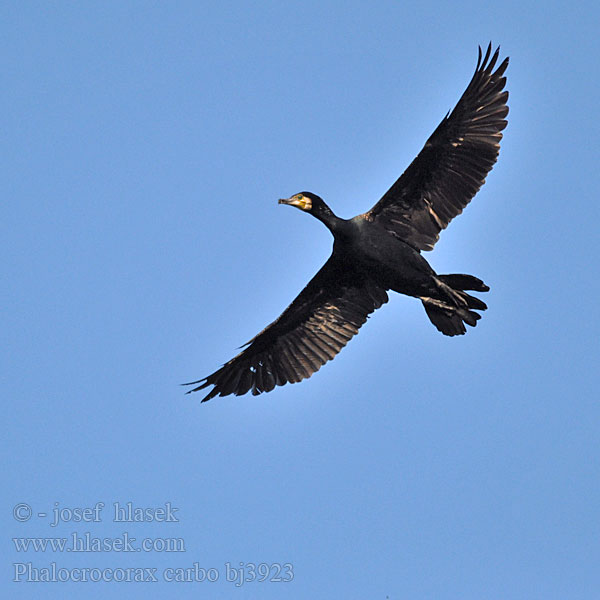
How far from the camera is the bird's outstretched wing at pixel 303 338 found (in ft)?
42.8

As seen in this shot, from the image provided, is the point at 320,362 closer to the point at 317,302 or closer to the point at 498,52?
the point at 317,302

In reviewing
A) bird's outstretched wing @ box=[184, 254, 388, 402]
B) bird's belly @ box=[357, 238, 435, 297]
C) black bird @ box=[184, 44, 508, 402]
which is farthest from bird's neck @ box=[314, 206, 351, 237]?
bird's outstretched wing @ box=[184, 254, 388, 402]

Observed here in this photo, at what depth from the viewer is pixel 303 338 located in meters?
13.4

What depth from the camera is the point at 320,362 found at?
13.3m

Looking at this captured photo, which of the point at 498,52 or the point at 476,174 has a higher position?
the point at 498,52

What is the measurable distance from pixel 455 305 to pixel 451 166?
164 cm

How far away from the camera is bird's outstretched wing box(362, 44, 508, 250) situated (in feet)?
39.8

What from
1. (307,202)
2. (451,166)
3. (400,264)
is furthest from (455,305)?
(307,202)

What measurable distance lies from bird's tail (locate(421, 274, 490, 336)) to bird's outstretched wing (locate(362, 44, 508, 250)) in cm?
79

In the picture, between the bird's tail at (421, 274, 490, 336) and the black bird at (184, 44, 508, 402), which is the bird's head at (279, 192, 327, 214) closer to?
the black bird at (184, 44, 508, 402)

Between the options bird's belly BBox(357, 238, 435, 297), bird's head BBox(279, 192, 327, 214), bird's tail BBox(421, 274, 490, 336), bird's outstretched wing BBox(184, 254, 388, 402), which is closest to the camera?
bird's tail BBox(421, 274, 490, 336)

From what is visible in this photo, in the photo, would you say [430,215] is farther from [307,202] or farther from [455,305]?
[307,202]

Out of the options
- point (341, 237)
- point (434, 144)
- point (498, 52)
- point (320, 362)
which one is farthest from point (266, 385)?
point (498, 52)

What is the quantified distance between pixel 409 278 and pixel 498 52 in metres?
2.88
